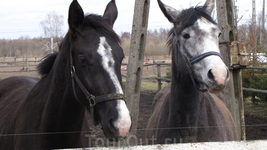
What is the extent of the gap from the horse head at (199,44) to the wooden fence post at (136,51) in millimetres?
283

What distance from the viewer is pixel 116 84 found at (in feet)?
6.16

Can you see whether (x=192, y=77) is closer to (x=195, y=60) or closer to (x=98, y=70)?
(x=195, y=60)

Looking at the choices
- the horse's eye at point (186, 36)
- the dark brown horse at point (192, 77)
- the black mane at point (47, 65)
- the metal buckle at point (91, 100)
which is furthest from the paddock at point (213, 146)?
the black mane at point (47, 65)

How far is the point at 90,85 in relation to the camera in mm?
1973

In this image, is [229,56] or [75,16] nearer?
[75,16]

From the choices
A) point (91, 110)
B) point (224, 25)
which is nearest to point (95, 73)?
point (91, 110)

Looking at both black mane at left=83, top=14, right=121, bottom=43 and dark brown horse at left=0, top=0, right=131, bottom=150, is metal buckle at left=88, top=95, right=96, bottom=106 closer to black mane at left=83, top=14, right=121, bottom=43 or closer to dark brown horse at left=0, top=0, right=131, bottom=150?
dark brown horse at left=0, top=0, right=131, bottom=150

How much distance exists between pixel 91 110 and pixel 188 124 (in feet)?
3.87

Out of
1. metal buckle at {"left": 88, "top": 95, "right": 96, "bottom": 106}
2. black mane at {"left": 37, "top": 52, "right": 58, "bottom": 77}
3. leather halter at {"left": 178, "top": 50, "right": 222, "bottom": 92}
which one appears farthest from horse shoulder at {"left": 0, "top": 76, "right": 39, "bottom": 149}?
leather halter at {"left": 178, "top": 50, "right": 222, "bottom": 92}

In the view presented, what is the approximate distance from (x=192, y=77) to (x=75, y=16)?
1289 millimetres

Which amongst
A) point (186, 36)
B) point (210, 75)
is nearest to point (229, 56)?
point (186, 36)

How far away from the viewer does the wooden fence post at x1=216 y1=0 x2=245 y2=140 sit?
332cm

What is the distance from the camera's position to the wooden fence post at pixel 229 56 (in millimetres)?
3320

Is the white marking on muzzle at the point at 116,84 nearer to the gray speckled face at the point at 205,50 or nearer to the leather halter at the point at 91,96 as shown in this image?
the leather halter at the point at 91,96
